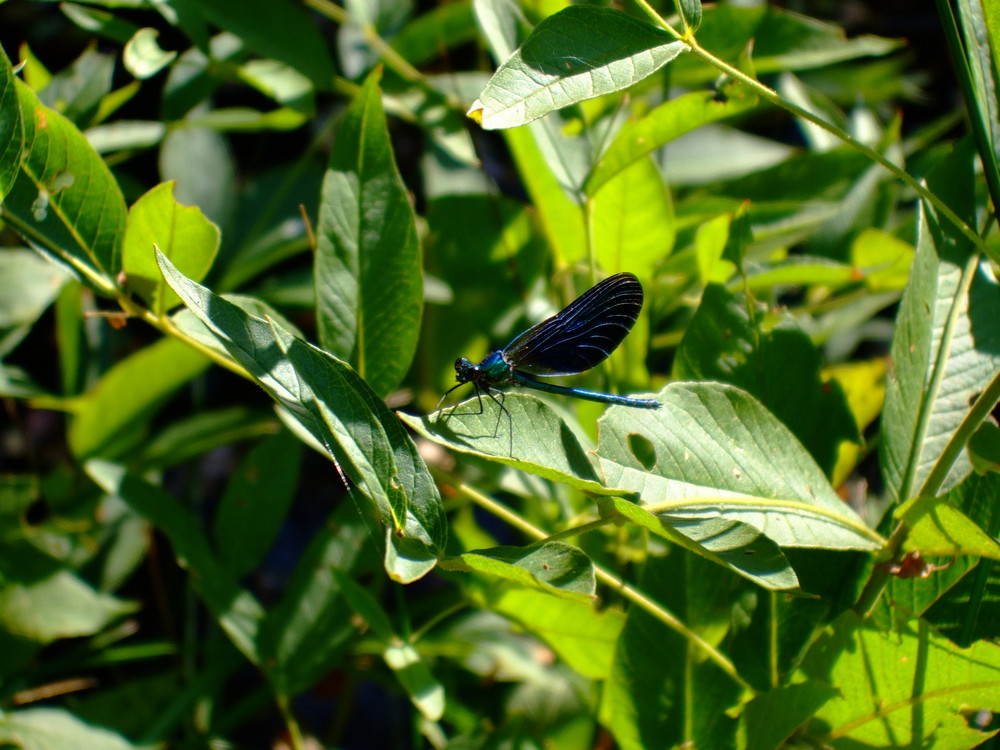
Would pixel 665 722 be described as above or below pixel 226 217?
below

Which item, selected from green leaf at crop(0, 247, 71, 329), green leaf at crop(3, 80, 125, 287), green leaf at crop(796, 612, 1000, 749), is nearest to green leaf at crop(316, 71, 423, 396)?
green leaf at crop(3, 80, 125, 287)

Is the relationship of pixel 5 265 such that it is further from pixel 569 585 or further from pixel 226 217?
pixel 569 585

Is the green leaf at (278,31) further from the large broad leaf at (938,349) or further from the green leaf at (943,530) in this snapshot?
the green leaf at (943,530)

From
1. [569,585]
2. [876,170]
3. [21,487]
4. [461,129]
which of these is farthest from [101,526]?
[876,170]

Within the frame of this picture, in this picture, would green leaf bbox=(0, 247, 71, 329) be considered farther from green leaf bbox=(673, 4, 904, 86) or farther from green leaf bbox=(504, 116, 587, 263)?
green leaf bbox=(673, 4, 904, 86)

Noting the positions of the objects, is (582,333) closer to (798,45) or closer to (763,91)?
(763,91)
